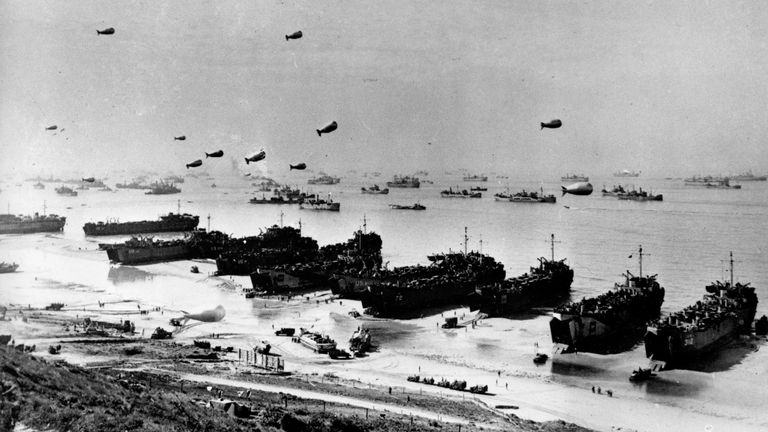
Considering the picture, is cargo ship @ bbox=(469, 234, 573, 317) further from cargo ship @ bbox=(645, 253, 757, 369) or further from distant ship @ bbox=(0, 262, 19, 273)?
distant ship @ bbox=(0, 262, 19, 273)

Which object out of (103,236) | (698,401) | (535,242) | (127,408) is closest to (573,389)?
(698,401)

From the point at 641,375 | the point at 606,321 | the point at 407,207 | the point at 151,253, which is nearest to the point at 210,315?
the point at 641,375

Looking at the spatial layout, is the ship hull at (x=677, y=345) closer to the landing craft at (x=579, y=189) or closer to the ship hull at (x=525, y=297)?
the landing craft at (x=579, y=189)

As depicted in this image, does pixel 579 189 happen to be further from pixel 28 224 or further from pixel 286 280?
pixel 28 224

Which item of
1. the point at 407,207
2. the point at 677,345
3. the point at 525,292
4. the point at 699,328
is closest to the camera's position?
the point at 677,345

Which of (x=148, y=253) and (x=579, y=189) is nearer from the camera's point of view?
(x=579, y=189)

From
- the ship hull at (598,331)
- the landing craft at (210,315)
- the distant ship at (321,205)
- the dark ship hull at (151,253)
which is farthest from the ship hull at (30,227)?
the ship hull at (598,331)

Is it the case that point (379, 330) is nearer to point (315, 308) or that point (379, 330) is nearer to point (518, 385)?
point (315, 308)
